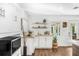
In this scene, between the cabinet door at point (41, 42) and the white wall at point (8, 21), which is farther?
the cabinet door at point (41, 42)

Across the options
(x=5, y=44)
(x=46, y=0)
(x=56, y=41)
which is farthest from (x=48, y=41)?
(x=46, y=0)

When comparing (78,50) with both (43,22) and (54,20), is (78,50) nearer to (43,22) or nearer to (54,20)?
(54,20)

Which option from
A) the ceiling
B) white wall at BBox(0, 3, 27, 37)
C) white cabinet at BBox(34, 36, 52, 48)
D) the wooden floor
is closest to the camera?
white wall at BBox(0, 3, 27, 37)

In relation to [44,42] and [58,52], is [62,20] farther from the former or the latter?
[58,52]

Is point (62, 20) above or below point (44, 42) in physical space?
above

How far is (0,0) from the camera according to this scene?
70 centimetres

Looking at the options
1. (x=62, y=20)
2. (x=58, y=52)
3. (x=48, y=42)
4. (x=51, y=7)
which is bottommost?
(x=58, y=52)

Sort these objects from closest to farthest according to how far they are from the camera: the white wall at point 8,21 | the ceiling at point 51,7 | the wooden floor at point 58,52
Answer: the white wall at point 8,21 → the ceiling at point 51,7 → the wooden floor at point 58,52

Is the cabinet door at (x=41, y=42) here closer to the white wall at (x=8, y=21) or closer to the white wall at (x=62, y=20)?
the white wall at (x=62, y=20)

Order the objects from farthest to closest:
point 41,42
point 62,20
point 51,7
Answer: point 41,42, point 62,20, point 51,7

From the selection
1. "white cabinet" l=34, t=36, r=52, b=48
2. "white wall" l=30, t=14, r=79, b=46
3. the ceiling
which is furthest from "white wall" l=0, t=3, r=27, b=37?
"white cabinet" l=34, t=36, r=52, b=48

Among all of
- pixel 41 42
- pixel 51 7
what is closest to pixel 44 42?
pixel 41 42

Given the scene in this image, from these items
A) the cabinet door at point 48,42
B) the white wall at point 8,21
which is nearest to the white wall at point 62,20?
the cabinet door at point 48,42

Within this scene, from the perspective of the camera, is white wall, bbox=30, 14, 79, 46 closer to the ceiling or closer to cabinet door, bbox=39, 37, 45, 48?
the ceiling
